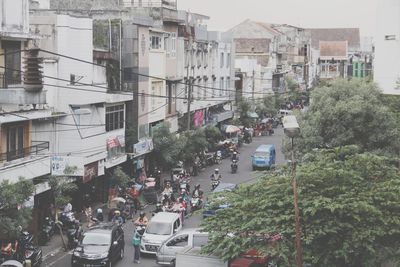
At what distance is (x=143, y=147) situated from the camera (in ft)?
119

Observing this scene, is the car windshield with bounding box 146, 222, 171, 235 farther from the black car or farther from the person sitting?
the person sitting

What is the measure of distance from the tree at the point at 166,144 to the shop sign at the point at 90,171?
7.63 m

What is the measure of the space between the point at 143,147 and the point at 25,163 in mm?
12463

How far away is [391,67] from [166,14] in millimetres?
16818

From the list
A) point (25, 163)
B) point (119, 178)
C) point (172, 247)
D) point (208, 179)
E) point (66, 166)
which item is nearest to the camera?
point (172, 247)

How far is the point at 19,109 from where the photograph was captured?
82.0 feet

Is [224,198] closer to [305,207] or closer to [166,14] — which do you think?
[305,207]

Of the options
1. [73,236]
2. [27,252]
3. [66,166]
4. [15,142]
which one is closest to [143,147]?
[66,166]

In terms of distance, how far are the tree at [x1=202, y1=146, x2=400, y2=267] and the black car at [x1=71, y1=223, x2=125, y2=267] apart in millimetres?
6707

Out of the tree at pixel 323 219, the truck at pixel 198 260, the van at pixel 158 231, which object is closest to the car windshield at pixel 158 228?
the van at pixel 158 231

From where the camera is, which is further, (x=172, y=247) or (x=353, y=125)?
(x=353, y=125)

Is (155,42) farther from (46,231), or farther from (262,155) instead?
(46,231)

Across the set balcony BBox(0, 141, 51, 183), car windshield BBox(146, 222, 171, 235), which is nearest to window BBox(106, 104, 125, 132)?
balcony BBox(0, 141, 51, 183)

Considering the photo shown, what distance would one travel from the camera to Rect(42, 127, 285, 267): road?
76.4 ft
